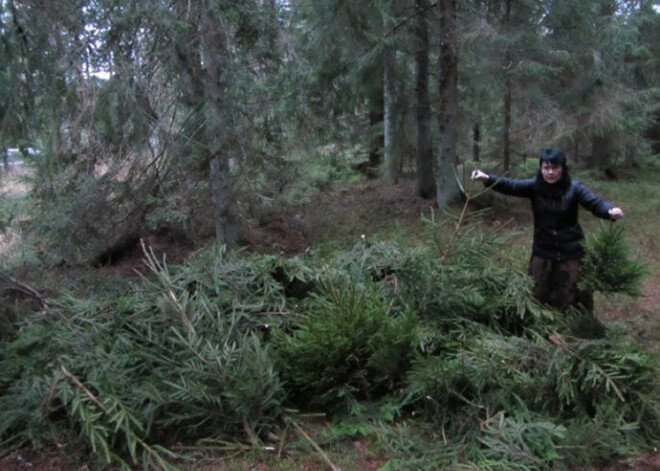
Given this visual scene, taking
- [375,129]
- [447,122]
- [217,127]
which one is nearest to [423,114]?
[447,122]

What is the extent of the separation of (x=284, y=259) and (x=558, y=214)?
2417 mm

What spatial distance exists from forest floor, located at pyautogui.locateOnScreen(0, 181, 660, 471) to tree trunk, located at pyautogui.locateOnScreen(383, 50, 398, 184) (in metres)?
0.59

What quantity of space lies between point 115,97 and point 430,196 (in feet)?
28.1

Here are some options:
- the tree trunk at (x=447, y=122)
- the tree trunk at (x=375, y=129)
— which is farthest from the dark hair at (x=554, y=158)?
the tree trunk at (x=375, y=129)

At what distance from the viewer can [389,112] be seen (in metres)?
12.9

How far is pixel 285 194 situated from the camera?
974cm

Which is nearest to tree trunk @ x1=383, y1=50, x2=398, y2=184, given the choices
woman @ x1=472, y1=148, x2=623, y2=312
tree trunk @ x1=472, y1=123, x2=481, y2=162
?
tree trunk @ x1=472, y1=123, x2=481, y2=162

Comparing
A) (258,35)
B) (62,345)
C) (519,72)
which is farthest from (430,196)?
(62,345)

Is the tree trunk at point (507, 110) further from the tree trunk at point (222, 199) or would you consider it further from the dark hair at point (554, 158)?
the dark hair at point (554, 158)

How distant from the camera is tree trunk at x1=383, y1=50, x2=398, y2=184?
11648 millimetres

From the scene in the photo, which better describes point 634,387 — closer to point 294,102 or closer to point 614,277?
point 614,277

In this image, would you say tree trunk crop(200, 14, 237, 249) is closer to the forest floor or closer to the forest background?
the forest background

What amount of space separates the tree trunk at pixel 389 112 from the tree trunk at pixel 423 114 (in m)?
0.62

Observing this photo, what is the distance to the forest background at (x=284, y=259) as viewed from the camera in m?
3.64
